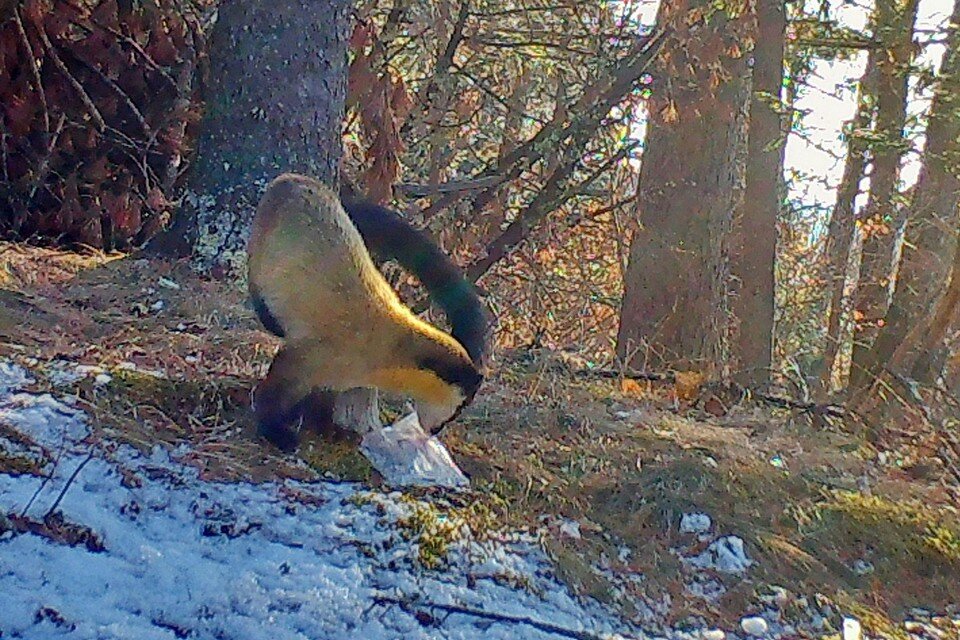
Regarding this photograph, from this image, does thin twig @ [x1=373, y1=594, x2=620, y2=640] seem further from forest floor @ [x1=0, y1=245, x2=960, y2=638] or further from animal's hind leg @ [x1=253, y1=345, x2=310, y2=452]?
animal's hind leg @ [x1=253, y1=345, x2=310, y2=452]

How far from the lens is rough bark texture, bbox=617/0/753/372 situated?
686cm

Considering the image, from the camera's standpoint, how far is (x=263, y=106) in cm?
477

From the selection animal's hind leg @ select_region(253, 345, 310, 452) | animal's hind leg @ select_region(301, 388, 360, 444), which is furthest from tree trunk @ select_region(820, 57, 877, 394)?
animal's hind leg @ select_region(253, 345, 310, 452)

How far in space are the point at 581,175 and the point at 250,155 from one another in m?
4.13

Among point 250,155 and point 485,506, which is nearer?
point 485,506

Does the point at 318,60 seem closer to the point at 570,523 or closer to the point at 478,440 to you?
the point at 478,440

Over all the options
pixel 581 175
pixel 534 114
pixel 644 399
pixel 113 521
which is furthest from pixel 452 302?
pixel 534 114

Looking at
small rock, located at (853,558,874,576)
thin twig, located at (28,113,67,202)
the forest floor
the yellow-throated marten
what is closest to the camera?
the forest floor

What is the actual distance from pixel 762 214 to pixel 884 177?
Result: 288cm

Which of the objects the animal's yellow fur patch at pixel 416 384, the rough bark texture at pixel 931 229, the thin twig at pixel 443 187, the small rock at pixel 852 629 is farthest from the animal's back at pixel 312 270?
the rough bark texture at pixel 931 229

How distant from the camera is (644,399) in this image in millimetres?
4824

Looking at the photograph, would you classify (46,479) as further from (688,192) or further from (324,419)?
(688,192)

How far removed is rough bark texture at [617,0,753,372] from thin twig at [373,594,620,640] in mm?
4627

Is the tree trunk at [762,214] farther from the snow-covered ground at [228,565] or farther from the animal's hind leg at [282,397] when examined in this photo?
the snow-covered ground at [228,565]
